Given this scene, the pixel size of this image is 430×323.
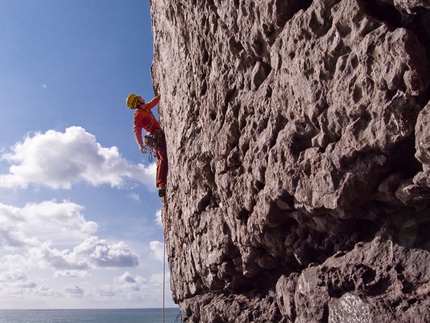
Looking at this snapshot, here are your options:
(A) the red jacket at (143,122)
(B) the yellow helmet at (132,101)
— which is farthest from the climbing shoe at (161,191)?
(B) the yellow helmet at (132,101)

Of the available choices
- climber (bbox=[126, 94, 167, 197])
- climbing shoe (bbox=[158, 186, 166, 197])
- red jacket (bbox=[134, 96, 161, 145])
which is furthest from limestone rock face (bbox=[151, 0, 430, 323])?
red jacket (bbox=[134, 96, 161, 145])

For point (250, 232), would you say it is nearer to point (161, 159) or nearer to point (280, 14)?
point (280, 14)

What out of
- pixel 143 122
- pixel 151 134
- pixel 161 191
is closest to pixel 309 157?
pixel 161 191

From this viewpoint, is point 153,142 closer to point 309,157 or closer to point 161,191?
point 161,191

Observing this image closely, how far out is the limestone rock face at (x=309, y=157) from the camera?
4.63 metres

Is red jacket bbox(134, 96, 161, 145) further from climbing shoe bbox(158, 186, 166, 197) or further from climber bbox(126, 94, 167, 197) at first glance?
climbing shoe bbox(158, 186, 166, 197)

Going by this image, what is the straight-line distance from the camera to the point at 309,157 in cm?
572

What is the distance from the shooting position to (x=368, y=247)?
5.53 metres

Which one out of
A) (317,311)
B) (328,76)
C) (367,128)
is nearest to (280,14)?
(328,76)

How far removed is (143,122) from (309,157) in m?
8.42

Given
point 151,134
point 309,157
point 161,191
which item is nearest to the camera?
point 309,157

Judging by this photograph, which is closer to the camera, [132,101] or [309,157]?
[309,157]

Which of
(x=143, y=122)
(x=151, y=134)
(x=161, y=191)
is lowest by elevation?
(x=161, y=191)

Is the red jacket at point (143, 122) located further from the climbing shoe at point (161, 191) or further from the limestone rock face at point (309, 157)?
the limestone rock face at point (309, 157)
